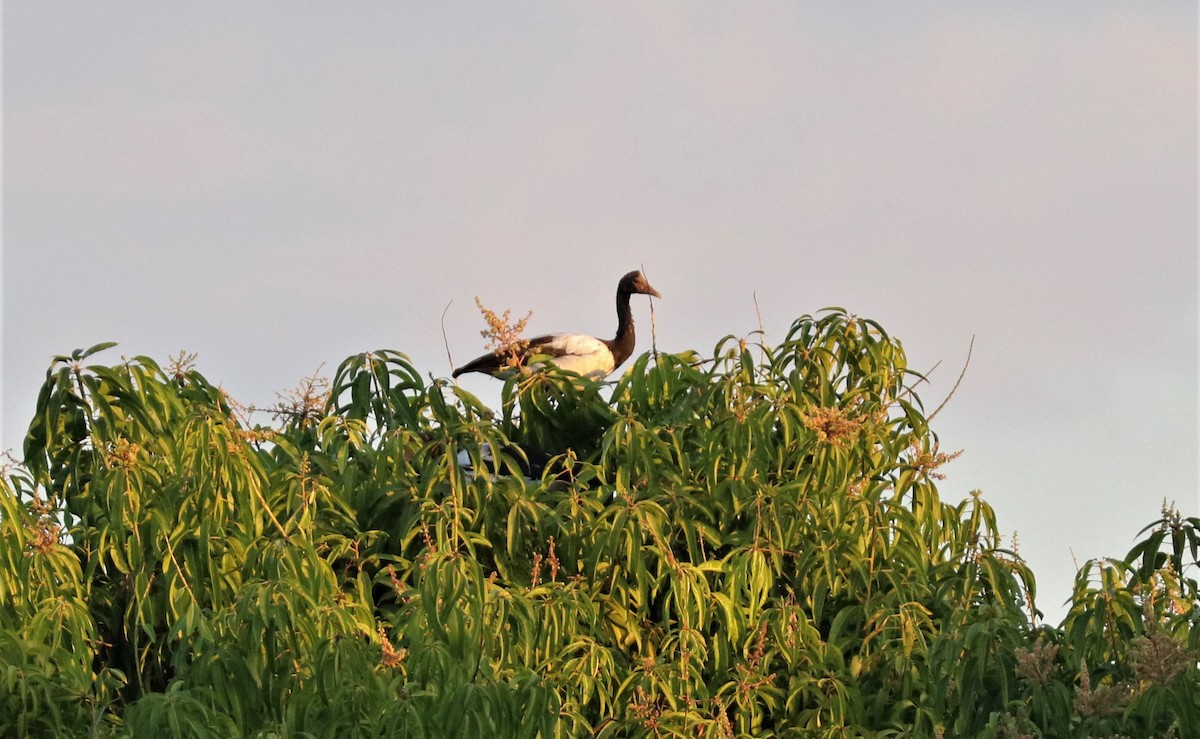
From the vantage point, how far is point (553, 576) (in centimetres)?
790

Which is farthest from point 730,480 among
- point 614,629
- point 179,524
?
point 179,524

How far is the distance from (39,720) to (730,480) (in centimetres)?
360

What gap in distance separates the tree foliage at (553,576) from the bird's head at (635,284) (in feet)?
9.40

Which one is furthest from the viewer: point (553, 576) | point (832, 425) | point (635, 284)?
point (635, 284)

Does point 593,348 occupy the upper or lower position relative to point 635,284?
lower

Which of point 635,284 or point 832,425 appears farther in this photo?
point 635,284

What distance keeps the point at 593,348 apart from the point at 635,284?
2.65 feet

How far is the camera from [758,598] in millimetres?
8656

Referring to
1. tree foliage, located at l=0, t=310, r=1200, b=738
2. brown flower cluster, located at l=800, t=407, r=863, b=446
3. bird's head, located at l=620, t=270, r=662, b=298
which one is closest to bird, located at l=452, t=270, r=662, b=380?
bird's head, located at l=620, t=270, r=662, b=298

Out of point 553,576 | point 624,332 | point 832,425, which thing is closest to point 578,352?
point 624,332

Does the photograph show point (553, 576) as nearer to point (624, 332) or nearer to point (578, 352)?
point (578, 352)

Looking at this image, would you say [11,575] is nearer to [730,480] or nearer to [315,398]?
[315,398]

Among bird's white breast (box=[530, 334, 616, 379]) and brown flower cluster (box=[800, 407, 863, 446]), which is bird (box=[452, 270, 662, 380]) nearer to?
bird's white breast (box=[530, 334, 616, 379])

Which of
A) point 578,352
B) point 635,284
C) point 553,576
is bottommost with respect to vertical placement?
point 553,576
